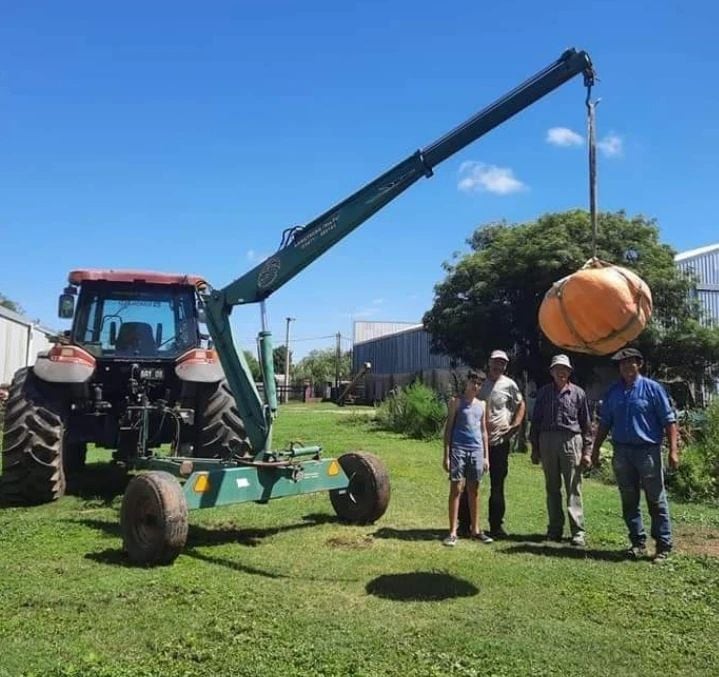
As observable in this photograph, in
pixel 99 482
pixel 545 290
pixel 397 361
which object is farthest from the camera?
pixel 397 361

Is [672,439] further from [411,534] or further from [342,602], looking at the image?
[342,602]

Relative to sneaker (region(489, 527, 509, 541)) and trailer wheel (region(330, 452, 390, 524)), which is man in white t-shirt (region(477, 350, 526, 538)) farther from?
trailer wheel (region(330, 452, 390, 524))

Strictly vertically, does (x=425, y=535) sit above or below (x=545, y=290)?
below

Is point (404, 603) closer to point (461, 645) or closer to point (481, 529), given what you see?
point (461, 645)

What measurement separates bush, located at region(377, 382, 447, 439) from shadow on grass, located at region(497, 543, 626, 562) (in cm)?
1071

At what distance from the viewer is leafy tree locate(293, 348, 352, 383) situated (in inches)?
2746

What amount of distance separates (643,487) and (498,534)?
4.88 ft

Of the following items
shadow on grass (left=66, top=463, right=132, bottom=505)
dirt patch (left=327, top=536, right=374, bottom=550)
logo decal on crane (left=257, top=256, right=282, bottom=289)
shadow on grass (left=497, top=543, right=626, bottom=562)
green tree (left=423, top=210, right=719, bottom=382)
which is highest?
green tree (left=423, top=210, right=719, bottom=382)

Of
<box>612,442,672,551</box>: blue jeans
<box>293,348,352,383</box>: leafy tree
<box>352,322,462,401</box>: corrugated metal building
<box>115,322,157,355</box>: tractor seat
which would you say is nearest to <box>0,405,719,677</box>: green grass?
<box>612,442,672,551</box>: blue jeans

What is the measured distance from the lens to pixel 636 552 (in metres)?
6.79

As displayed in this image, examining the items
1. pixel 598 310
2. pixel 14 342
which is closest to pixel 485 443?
pixel 598 310

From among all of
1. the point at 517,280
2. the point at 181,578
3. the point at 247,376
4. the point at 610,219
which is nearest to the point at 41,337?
the point at 517,280

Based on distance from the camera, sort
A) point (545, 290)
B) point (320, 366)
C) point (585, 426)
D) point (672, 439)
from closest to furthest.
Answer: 1. point (672, 439)
2. point (585, 426)
3. point (545, 290)
4. point (320, 366)

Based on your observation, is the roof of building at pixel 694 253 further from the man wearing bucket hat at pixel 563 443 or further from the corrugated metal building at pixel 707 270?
A: the man wearing bucket hat at pixel 563 443
